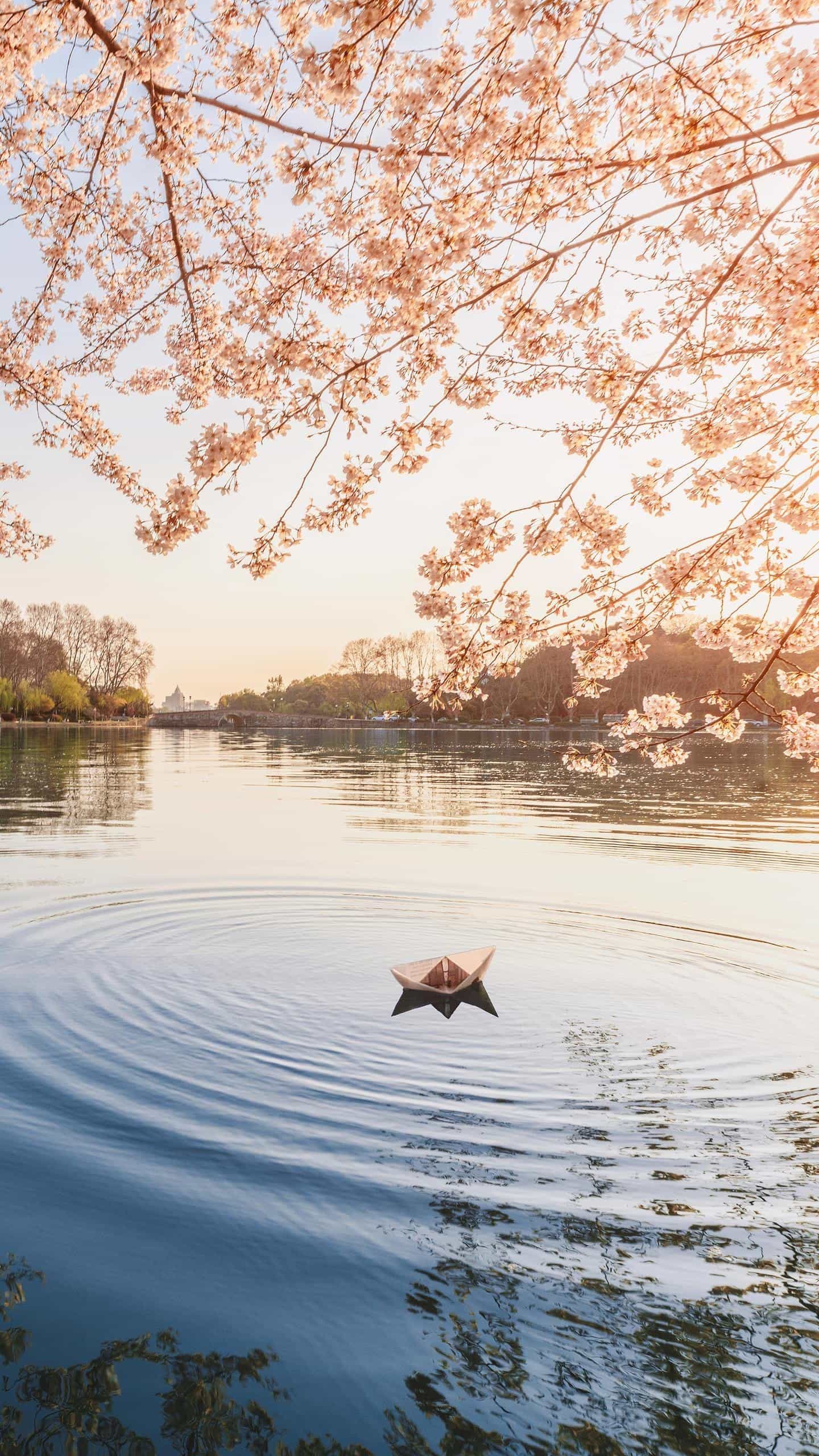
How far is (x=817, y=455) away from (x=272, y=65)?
6207 millimetres

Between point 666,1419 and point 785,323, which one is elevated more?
point 785,323

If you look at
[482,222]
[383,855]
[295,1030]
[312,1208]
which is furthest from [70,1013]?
[383,855]

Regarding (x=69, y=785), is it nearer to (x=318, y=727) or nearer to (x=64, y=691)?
(x=64, y=691)

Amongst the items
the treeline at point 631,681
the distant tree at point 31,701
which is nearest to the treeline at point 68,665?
the distant tree at point 31,701

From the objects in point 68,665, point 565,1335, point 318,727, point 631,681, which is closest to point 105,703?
point 68,665

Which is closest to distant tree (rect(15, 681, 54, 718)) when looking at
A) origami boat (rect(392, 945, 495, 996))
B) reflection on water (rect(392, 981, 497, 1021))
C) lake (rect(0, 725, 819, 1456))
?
lake (rect(0, 725, 819, 1456))

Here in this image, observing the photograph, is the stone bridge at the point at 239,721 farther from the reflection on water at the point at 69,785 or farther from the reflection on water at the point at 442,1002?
the reflection on water at the point at 442,1002

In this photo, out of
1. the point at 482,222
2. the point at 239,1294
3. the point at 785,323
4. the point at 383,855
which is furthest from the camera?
the point at 383,855

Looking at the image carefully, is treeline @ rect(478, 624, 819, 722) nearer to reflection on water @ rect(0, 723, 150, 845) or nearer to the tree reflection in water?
reflection on water @ rect(0, 723, 150, 845)

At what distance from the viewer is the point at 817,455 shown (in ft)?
23.7

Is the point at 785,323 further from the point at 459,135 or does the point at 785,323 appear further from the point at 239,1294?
the point at 239,1294

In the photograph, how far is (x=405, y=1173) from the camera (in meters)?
6.05

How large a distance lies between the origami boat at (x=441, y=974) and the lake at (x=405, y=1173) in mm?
258

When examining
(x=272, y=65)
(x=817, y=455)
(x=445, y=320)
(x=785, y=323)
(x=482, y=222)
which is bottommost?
(x=817, y=455)
